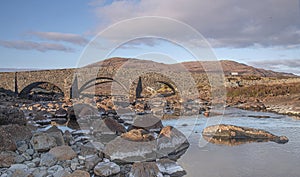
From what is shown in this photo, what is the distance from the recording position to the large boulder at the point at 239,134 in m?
9.15

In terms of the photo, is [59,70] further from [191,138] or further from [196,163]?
[196,163]

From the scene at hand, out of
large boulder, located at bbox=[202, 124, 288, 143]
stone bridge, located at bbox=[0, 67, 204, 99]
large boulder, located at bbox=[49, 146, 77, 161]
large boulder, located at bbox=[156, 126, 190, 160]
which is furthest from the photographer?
stone bridge, located at bbox=[0, 67, 204, 99]

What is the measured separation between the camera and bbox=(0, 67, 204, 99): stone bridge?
89.6 feet

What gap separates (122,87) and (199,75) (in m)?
7.43

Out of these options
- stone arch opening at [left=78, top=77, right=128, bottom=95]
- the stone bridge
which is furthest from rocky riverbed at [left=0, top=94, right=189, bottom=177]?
stone arch opening at [left=78, top=77, right=128, bottom=95]

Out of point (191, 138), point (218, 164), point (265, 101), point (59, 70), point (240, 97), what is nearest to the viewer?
point (218, 164)

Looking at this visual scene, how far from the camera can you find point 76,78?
2767 centimetres

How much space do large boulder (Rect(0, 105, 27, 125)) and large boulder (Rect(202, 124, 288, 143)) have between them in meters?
5.77

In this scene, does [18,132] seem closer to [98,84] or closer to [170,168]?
[170,168]

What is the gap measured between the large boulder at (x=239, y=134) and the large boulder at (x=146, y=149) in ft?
6.16

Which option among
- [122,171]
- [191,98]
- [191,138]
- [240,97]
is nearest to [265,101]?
[240,97]

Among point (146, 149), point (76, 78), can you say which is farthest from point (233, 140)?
point (76, 78)

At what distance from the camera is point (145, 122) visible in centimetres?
1088

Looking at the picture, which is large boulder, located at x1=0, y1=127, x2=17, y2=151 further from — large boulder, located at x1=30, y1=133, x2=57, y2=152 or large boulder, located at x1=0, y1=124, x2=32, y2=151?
large boulder, located at x1=30, y1=133, x2=57, y2=152
